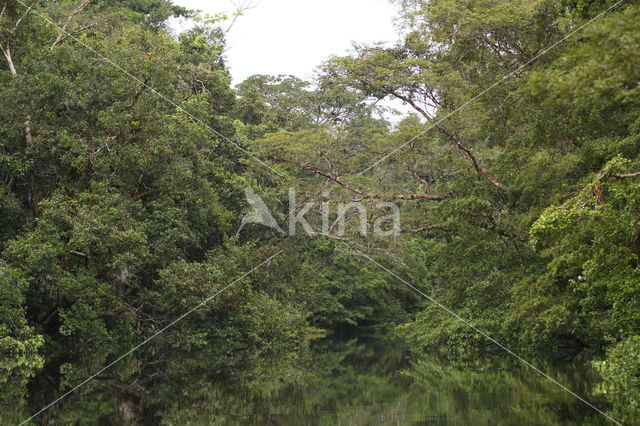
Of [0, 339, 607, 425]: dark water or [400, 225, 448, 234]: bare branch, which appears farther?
[400, 225, 448, 234]: bare branch

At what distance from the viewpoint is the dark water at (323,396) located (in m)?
8.27

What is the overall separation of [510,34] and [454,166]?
124 inches

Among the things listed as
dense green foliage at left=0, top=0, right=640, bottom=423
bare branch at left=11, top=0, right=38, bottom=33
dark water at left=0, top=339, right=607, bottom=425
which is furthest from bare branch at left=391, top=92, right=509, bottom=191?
bare branch at left=11, top=0, right=38, bottom=33

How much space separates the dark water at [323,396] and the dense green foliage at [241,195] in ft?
0.58

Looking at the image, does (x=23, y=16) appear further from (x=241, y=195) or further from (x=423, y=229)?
(x=423, y=229)

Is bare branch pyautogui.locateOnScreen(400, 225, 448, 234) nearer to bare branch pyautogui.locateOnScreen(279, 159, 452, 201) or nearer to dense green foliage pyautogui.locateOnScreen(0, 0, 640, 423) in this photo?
dense green foliage pyautogui.locateOnScreen(0, 0, 640, 423)

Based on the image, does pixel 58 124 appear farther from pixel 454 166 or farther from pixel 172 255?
pixel 454 166

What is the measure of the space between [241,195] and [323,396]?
11587mm

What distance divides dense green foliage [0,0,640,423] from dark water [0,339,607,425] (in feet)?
0.58

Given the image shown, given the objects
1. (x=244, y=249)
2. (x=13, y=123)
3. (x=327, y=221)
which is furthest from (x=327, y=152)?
(x=13, y=123)

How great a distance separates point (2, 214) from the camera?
15.3 metres

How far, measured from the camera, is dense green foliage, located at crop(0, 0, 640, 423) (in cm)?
1170

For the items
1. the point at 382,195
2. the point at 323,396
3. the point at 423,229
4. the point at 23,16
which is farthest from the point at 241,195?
the point at 323,396

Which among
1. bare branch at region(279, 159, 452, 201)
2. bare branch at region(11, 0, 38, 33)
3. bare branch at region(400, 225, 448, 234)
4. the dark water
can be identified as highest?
bare branch at region(11, 0, 38, 33)
